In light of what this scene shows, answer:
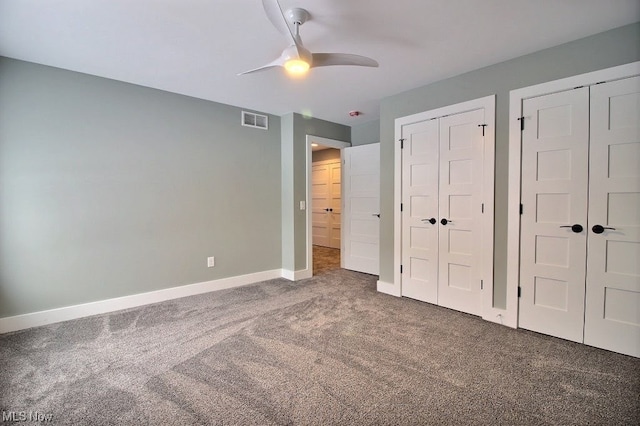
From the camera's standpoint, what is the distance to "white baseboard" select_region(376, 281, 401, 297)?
12.1ft

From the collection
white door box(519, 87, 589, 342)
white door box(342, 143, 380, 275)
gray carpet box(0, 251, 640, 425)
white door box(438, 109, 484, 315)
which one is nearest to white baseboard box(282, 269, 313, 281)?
white door box(342, 143, 380, 275)

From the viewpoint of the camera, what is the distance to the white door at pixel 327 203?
23.1 feet

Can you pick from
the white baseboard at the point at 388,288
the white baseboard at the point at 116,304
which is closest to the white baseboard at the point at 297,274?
the white baseboard at the point at 116,304

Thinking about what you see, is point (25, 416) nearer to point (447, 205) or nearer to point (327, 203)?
point (447, 205)

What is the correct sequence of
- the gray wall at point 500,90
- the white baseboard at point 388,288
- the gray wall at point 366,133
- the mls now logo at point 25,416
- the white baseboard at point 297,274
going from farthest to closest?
the gray wall at point 366,133 < the white baseboard at point 297,274 < the white baseboard at point 388,288 < the gray wall at point 500,90 < the mls now logo at point 25,416

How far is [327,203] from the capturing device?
725 centimetres

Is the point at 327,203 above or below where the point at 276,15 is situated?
below

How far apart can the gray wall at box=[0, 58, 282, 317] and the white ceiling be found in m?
0.35

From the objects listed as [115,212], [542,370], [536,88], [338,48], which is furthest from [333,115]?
[542,370]

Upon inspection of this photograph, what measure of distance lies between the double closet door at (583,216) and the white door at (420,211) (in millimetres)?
861

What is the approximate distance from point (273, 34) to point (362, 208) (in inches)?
121

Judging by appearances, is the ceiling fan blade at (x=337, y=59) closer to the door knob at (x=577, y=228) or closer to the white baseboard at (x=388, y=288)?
the door knob at (x=577, y=228)

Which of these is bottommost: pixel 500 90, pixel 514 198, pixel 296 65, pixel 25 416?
pixel 25 416

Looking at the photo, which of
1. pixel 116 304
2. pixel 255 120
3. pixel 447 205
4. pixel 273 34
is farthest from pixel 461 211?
pixel 116 304
